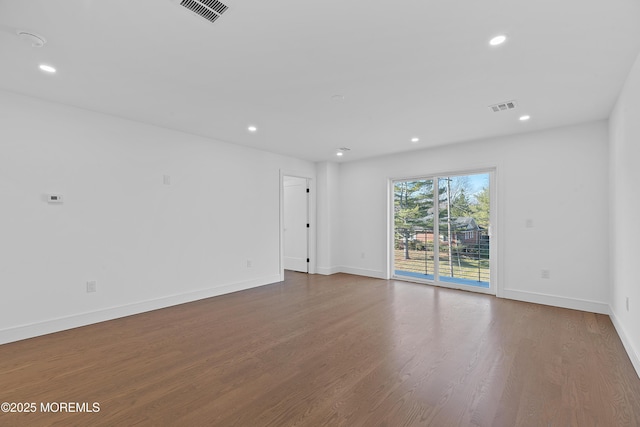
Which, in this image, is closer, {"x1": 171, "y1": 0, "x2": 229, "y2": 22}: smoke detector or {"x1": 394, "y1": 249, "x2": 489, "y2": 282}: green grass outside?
{"x1": 171, "y1": 0, "x2": 229, "y2": 22}: smoke detector

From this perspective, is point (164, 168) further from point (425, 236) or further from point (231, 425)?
point (425, 236)

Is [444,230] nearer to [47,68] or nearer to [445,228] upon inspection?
[445,228]

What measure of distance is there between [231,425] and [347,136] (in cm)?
389

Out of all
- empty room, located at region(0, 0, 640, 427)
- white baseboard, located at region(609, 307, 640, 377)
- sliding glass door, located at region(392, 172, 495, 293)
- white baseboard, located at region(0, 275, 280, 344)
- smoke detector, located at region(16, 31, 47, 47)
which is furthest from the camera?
sliding glass door, located at region(392, 172, 495, 293)

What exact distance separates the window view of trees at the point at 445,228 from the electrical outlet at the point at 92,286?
5.00m

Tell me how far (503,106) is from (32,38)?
4.43 metres

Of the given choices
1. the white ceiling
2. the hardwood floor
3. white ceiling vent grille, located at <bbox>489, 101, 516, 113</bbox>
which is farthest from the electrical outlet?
white ceiling vent grille, located at <bbox>489, 101, 516, 113</bbox>

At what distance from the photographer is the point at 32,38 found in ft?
6.87

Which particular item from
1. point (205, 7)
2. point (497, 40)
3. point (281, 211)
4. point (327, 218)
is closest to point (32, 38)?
point (205, 7)

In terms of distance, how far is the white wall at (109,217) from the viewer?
9.98 ft

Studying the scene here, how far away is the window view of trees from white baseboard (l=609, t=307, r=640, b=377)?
5.25 ft

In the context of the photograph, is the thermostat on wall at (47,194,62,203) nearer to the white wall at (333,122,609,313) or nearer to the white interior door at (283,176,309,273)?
the white interior door at (283,176,309,273)

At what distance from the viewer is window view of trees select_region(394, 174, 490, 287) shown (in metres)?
4.93

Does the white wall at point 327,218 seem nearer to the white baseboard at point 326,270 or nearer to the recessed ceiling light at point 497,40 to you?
the white baseboard at point 326,270
